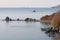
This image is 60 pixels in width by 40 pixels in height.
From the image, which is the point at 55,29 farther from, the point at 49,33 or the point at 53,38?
the point at 53,38

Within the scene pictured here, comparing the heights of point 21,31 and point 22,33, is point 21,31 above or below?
below

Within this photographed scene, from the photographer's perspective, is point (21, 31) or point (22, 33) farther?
point (21, 31)

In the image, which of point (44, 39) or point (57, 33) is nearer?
point (44, 39)

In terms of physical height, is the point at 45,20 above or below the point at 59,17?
below

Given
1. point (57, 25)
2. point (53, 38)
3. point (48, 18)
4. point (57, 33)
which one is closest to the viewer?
point (53, 38)

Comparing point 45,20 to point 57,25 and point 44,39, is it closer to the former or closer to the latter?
point 57,25

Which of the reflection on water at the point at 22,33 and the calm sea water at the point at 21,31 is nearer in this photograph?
the reflection on water at the point at 22,33

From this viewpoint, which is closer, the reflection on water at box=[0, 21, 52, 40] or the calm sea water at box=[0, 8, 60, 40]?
the reflection on water at box=[0, 21, 52, 40]

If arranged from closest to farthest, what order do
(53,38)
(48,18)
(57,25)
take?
(53,38), (57,25), (48,18)

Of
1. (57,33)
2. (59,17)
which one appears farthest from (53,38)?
(59,17)

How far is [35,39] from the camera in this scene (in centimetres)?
3241

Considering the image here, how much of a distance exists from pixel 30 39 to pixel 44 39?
5.89 ft

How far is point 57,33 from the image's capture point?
113 feet

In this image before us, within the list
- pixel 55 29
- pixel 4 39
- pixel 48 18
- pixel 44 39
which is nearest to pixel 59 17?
pixel 55 29
